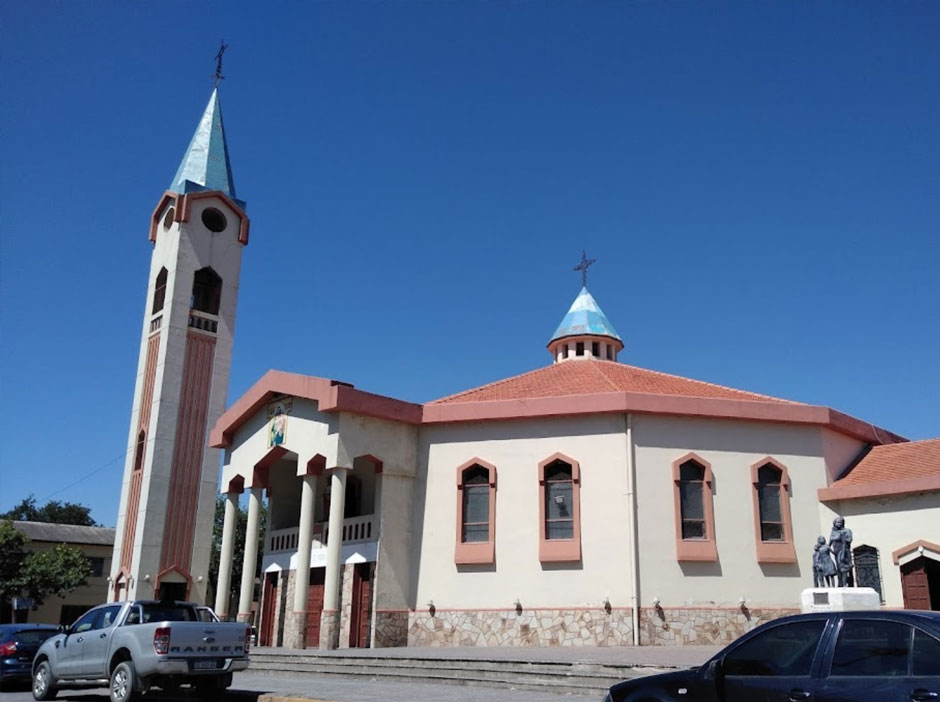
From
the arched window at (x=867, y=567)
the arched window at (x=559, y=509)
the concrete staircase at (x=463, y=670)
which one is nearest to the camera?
the concrete staircase at (x=463, y=670)

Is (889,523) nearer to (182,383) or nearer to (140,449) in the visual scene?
(182,383)

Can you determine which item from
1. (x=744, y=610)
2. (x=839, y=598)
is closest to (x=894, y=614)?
(x=839, y=598)

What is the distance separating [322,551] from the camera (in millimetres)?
22375

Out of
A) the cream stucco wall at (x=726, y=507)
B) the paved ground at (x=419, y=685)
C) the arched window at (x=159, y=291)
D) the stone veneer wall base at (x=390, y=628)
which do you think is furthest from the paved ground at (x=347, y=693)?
the arched window at (x=159, y=291)

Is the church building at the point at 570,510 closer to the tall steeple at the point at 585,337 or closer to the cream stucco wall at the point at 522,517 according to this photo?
the cream stucco wall at the point at 522,517

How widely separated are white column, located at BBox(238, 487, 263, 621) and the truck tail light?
12.0m

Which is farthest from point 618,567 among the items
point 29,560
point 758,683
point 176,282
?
point 29,560

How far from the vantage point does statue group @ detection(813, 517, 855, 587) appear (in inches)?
657

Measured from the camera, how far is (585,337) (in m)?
30.5

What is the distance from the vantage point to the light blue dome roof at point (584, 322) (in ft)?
100

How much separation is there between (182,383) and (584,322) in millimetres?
14793

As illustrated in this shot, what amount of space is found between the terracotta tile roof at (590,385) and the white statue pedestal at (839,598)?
20.5 ft

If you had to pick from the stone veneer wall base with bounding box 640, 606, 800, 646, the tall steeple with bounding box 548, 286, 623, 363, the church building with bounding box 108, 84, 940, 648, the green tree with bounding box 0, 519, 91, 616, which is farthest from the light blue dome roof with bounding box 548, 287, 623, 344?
the green tree with bounding box 0, 519, 91, 616

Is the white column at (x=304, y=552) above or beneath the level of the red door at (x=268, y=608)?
above
